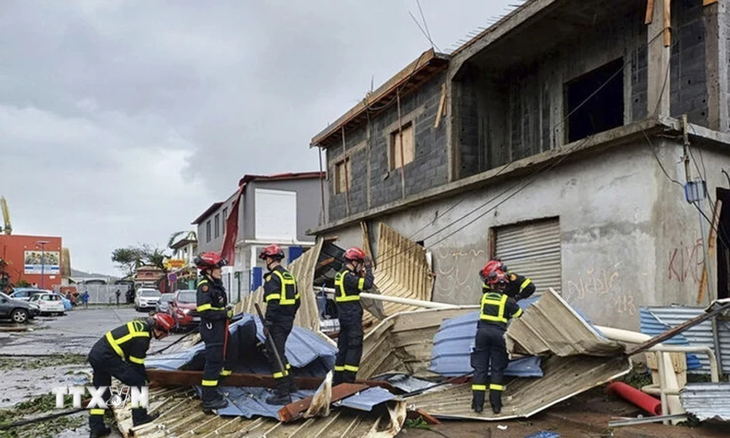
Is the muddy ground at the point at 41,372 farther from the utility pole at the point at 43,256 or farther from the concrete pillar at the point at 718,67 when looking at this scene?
the utility pole at the point at 43,256

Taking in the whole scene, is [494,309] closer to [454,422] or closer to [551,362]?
[551,362]

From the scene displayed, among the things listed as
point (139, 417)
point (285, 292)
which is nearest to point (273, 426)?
point (139, 417)

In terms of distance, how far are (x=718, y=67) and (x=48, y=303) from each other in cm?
3027

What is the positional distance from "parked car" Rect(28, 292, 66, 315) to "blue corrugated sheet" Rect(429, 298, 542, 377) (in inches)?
1066

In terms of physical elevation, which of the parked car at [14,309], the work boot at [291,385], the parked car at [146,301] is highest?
the work boot at [291,385]

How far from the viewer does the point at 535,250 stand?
9.95m

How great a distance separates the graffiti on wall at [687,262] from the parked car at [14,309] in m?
24.9

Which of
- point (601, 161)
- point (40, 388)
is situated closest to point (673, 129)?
point (601, 161)

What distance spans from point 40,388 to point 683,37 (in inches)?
450

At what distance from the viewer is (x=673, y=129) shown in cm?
758

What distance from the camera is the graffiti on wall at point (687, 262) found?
25.2ft

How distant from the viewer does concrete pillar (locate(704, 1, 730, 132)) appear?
26.9ft

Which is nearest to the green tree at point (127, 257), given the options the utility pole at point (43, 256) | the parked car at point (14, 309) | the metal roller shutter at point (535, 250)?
the utility pole at point (43, 256)

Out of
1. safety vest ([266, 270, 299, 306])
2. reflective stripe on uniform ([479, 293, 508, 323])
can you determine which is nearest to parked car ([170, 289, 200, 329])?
safety vest ([266, 270, 299, 306])
